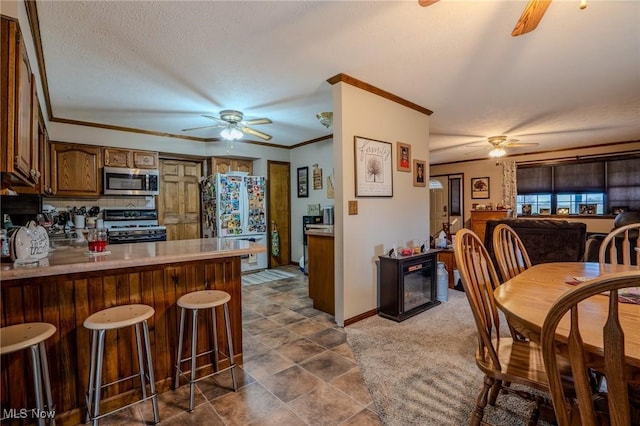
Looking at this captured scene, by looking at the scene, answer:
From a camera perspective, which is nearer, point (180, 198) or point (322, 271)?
point (322, 271)

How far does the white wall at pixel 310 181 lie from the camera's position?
5.51m

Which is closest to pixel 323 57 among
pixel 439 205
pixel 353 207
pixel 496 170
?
pixel 353 207

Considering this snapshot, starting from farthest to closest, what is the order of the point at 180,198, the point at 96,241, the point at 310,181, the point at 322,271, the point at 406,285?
the point at 310,181 → the point at 180,198 → the point at 322,271 → the point at 406,285 → the point at 96,241

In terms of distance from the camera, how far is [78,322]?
1.79 m

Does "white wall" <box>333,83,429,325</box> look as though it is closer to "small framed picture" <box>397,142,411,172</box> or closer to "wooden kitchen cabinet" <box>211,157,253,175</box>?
"small framed picture" <box>397,142,411,172</box>

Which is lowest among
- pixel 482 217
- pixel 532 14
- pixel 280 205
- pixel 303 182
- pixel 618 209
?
pixel 482 217

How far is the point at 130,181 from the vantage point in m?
4.58

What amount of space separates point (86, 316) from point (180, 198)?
383 centimetres

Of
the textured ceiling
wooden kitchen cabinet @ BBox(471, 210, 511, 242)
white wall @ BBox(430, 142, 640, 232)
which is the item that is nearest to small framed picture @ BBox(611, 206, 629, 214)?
white wall @ BBox(430, 142, 640, 232)

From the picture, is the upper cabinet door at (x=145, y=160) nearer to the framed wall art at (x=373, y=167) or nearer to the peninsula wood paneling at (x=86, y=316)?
the peninsula wood paneling at (x=86, y=316)

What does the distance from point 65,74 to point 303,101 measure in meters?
2.30

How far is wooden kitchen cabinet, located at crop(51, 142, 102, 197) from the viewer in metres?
4.10

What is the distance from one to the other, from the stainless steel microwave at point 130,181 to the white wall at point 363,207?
3.24 m

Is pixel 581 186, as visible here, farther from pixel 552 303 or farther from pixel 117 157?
pixel 117 157
